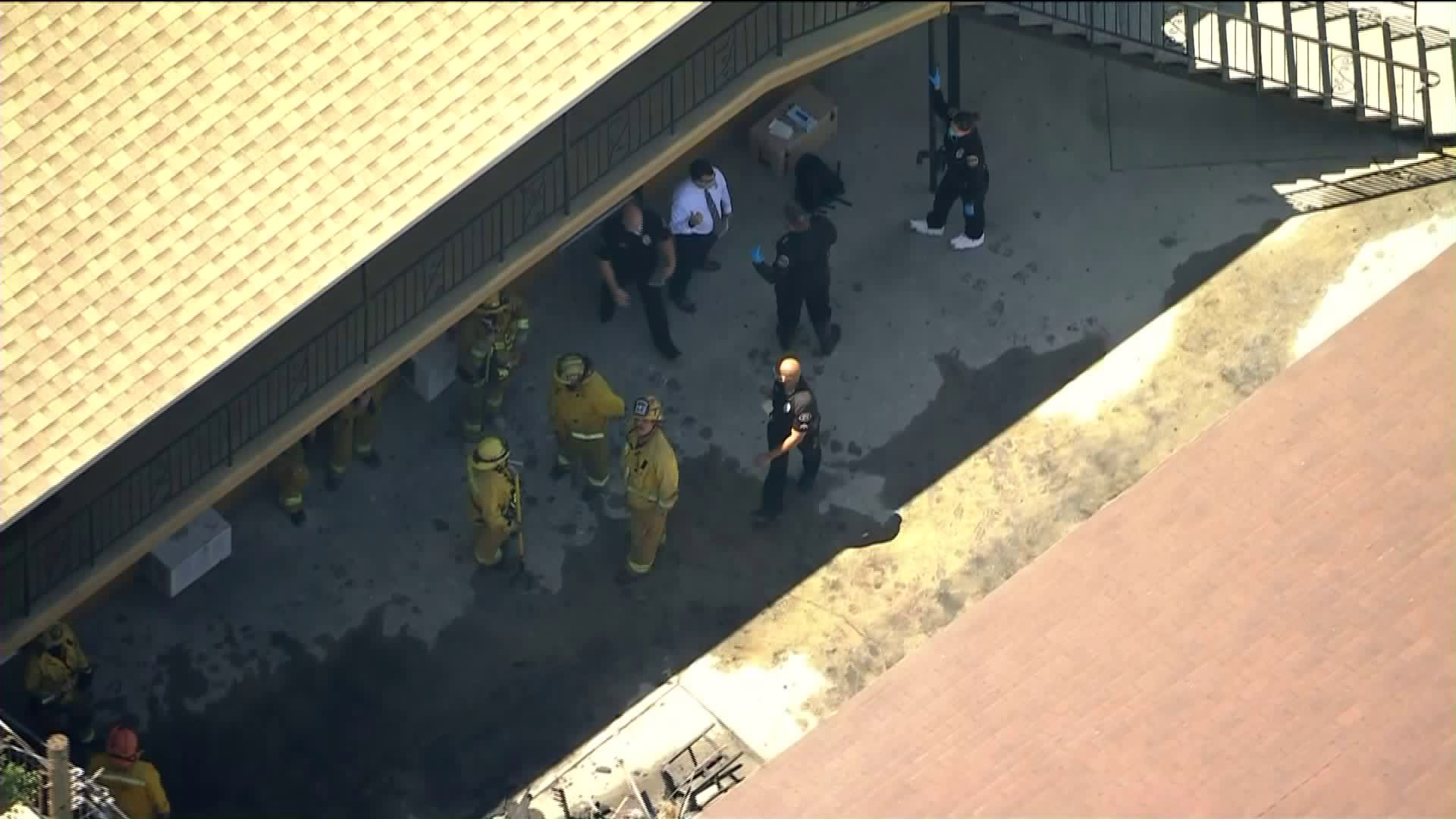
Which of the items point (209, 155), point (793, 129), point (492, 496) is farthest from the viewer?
point (793, 129)

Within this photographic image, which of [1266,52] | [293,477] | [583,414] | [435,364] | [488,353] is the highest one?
[1266,52]

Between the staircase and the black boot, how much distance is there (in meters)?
3.15

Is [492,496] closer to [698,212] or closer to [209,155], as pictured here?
[698,212]

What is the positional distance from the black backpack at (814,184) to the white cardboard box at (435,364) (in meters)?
3.57

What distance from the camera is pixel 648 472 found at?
3081 cm

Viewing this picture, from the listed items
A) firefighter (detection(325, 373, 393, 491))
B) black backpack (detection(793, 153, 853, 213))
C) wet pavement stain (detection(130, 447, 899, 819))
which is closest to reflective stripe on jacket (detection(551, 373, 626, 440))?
wet pavement stain (detection(130, 447, 899, 819))

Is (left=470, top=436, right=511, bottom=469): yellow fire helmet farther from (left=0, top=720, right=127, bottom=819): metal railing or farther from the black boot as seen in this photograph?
(left=0, top=720, right=127, bottom=819): metal railing

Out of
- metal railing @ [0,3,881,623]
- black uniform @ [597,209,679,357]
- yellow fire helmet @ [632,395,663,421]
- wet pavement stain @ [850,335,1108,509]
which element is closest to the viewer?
metal railing @ [0,3,881,623]

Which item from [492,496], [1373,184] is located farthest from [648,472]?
[1373,184]

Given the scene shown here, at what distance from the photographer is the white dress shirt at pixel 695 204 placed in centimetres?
3281

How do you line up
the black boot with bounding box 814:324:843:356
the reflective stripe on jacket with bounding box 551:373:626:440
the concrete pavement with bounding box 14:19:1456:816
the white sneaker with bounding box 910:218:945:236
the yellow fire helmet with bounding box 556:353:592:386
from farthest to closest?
1. the white sneaker with bounding box 910:218:945:236
2. the black boot with bounding box 814:324:843:356
3. the reflective stripe on jacket with bounding box 551:373:626:440
4. the yellow fire helmet with bounding box 556:353:592:386
5. the concrete pavement with bounding box 14:19:1456:816

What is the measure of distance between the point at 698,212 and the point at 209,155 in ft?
18.2

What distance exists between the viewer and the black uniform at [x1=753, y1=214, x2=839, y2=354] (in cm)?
3225

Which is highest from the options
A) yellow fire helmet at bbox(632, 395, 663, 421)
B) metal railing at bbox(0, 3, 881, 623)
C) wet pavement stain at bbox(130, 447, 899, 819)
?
metal railing at bbox(0, 3, 881, 623)
